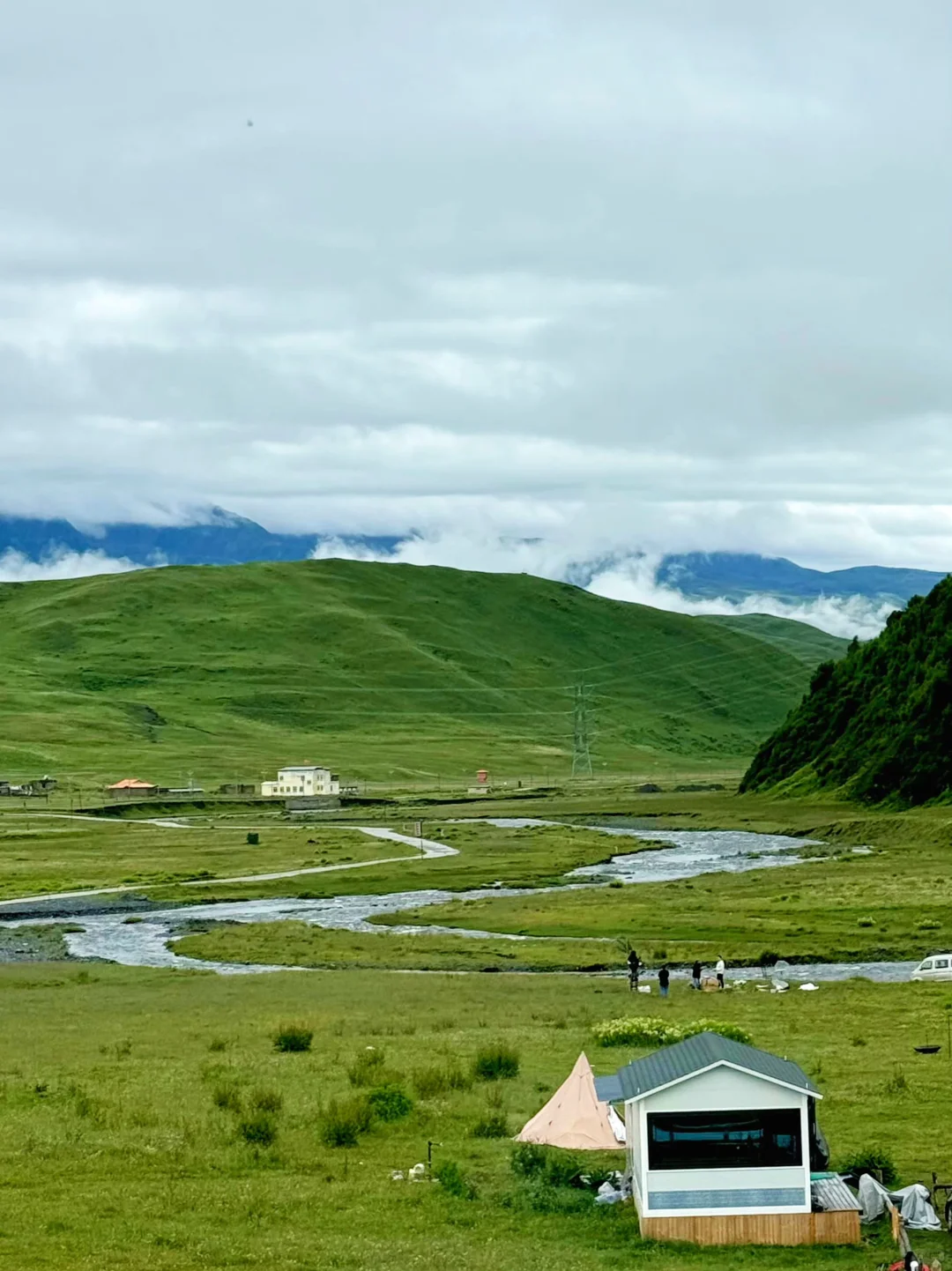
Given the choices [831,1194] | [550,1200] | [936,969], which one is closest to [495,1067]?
[550,1200]

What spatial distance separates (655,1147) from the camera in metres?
31.4

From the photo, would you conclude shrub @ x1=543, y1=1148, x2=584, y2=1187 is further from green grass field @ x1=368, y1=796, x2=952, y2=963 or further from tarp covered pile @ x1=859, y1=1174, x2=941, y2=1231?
green grass field @ x1=368, y1=796, x2=952, y2=963

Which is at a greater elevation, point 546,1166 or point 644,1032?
point 644,1032

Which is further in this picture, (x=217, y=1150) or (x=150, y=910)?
(x=150, y=910)

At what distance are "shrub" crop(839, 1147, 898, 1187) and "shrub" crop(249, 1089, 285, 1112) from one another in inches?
577

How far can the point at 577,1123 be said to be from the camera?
38.7 m

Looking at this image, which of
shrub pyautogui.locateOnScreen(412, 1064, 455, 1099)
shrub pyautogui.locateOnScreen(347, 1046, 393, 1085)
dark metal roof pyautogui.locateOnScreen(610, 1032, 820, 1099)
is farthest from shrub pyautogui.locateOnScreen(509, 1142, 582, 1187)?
shrub pyautogui.locateOnScreen(347, 1046, 393, 1085)

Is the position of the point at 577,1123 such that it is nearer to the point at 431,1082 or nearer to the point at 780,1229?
the point at 431,1082

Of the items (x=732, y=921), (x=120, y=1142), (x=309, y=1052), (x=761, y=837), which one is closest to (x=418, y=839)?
(x=761, y=837)

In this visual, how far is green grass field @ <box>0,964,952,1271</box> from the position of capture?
30578 mm

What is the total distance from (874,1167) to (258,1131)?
14.4 m

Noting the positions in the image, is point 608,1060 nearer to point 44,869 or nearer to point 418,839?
point 44,869

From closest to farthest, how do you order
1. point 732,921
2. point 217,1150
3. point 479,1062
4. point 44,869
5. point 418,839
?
point 217,1150, point 479,1062, point 732,921, point 44,869, point 418,839

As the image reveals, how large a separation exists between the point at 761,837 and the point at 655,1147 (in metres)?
142
